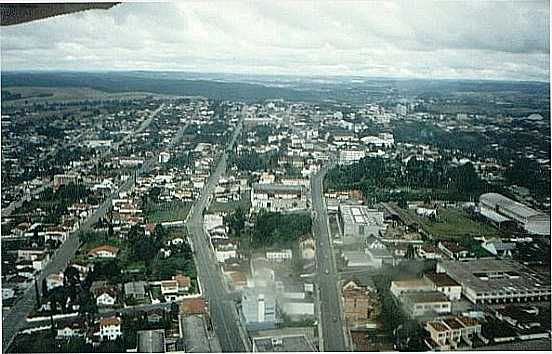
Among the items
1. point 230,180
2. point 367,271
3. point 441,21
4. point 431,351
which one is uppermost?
point 441,21

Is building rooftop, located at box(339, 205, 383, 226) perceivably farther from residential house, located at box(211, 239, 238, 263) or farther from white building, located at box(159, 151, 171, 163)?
white building, located at box(159, 151, 171, 163)

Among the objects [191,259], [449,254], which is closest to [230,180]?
[191,259]

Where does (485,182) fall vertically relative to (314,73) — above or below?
below

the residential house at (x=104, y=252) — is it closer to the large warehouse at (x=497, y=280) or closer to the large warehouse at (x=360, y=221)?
the large warehouse at (x=360, y=221)

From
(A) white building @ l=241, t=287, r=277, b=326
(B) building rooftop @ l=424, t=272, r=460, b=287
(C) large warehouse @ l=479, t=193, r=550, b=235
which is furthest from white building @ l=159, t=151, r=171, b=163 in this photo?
(C) large warehouse @ l=479, t=193, r=550, b=235

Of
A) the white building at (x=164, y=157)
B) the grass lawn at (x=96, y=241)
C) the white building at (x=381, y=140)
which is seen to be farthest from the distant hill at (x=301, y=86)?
the grass lawn at (x=96, y=241)

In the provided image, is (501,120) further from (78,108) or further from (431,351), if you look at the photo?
(78,108)
